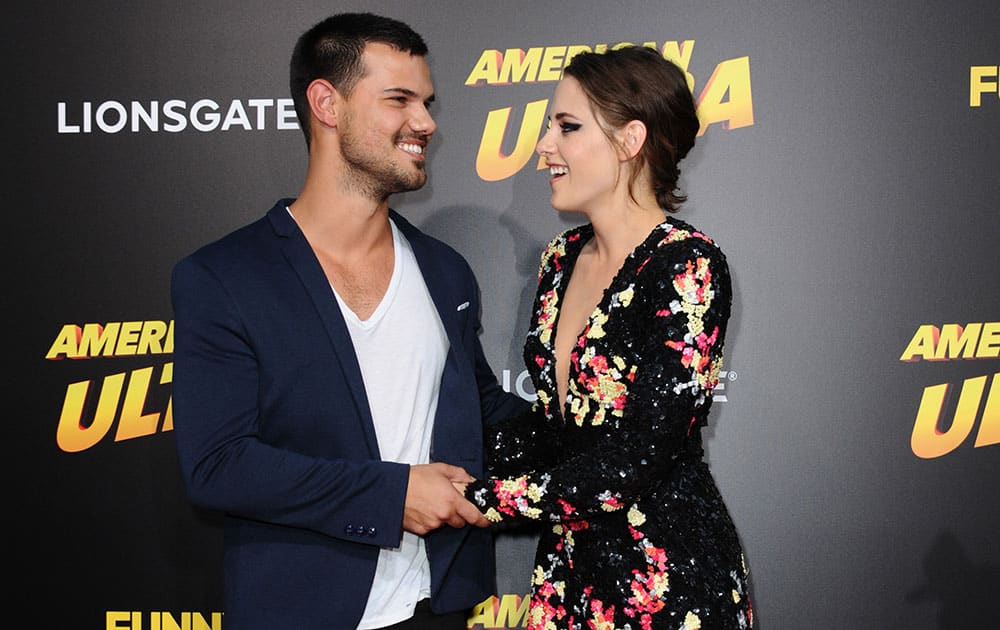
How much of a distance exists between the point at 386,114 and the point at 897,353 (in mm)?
1419

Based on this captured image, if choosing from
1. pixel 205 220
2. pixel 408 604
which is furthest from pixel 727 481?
pixel 205 220

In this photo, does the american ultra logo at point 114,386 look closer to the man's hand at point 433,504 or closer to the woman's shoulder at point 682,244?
the man's hand at point 433,504

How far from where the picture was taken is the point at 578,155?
1806 mm

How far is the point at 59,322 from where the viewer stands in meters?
2.46

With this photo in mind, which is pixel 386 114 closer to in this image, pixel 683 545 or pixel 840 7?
pixel 683 545

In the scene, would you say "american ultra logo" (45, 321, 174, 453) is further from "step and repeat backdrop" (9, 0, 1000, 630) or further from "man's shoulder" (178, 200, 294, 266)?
"man's shoulder" (178, 200, 294, 266)

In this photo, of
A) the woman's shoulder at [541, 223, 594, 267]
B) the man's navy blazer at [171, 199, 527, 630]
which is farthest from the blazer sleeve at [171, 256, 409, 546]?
the woman's shoulder at [541, 223, 594, 267]

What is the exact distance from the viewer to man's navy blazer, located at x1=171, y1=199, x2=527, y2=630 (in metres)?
1.67

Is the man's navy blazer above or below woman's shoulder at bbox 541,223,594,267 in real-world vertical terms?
below

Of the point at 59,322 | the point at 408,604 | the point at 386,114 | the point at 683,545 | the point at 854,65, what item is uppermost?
the point at 854,65

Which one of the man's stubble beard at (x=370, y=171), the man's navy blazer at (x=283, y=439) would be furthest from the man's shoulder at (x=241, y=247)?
the man's stubble beard at (x=370, y=171)

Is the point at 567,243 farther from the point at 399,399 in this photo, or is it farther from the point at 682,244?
the point at 399,399

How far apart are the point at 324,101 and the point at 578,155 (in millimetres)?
516

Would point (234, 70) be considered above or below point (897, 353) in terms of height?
above
